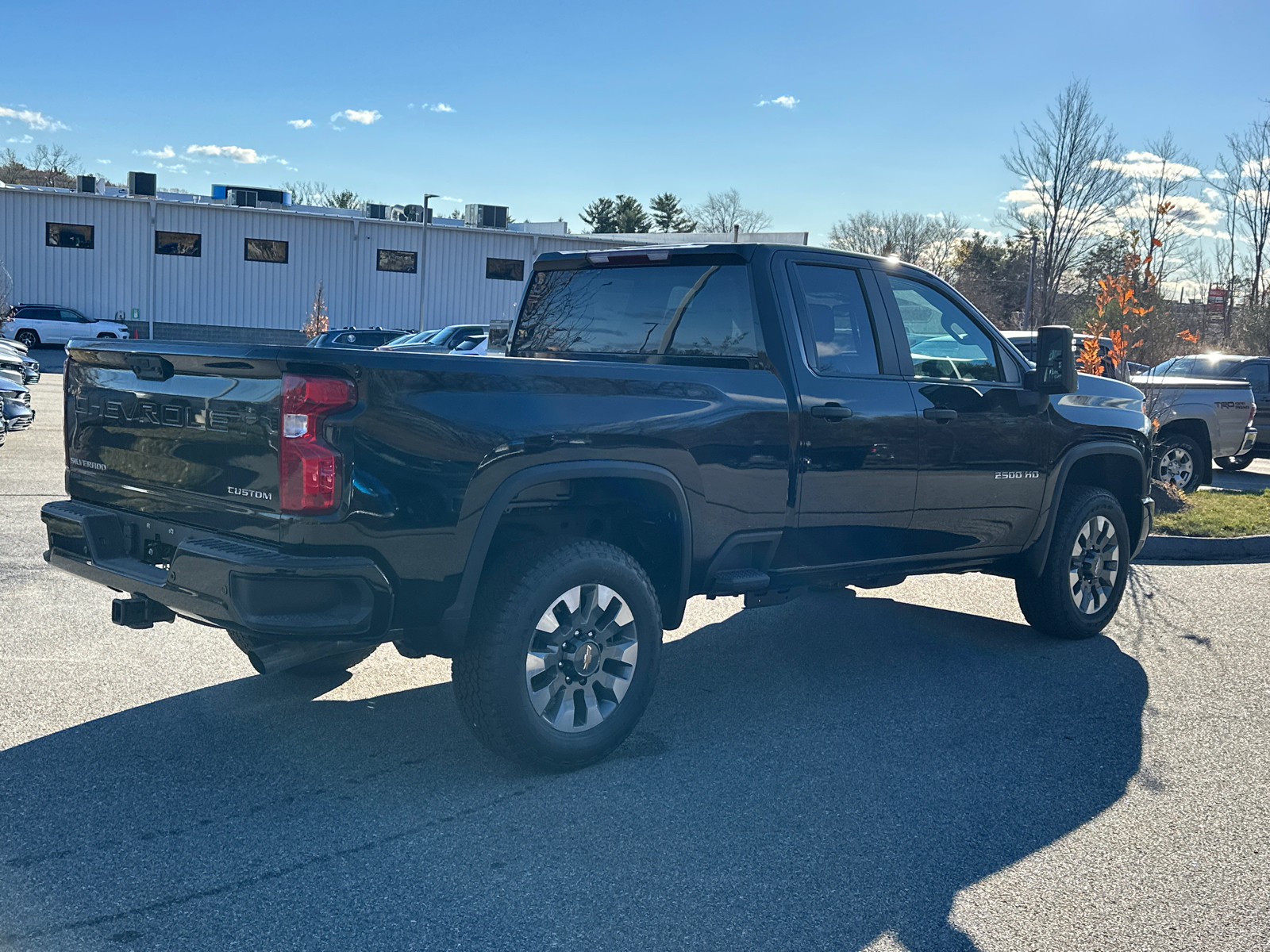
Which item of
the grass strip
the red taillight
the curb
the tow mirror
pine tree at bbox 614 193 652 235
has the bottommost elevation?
the curb

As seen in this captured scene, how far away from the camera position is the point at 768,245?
5.12 metres

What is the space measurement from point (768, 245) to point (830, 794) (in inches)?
94.3

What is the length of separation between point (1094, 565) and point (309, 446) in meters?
4.84

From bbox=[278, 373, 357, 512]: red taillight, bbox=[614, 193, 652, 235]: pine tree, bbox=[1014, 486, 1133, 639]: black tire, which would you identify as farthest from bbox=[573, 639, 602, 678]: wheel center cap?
bbox=[614, 193, 652, 235]: pine tree

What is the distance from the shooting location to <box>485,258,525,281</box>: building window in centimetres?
4884

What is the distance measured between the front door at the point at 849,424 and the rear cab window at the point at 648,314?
276mm

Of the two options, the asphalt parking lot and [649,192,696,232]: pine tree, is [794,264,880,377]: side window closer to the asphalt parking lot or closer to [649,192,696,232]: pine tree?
the asphalt parking lot

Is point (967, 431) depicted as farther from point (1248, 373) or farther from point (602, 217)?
point (602, 217)

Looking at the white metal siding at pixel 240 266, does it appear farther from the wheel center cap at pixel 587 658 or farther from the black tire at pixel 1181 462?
the wheel center cap at pixel 587 658

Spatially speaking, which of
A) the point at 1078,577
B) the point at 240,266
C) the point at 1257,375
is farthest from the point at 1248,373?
the point at 240,266

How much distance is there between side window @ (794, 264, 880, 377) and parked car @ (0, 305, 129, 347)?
3897cm

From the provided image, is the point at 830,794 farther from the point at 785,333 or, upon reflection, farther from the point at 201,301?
the point at 201,301

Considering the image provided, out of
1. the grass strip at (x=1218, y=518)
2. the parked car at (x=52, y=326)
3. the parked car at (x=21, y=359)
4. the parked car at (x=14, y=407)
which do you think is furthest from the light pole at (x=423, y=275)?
the grass strip at (x=1218, y=518)

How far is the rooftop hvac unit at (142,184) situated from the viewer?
45.2m
